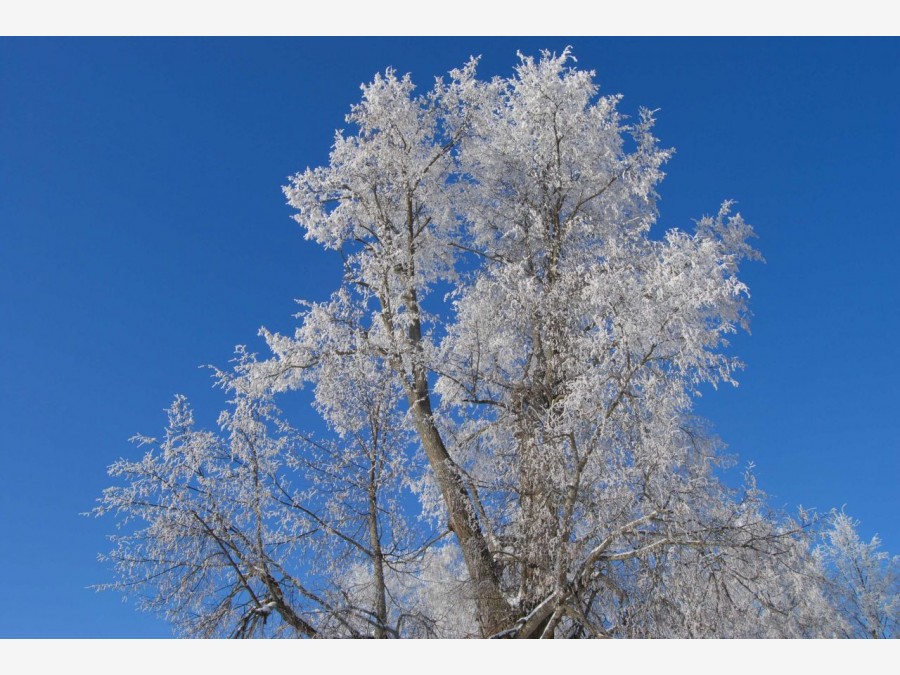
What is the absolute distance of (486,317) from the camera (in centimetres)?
1026

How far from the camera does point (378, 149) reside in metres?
11.4

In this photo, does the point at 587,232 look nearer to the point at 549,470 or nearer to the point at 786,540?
the point at 549,470

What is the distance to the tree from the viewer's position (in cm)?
755

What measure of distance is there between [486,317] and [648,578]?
417 cm

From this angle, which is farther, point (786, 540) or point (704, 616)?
point (786, 540)

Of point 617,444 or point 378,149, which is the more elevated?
point 378,149

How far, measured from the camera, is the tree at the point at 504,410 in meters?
7.55

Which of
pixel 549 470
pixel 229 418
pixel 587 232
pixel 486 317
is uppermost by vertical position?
pixel 587 232

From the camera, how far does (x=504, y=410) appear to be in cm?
995
